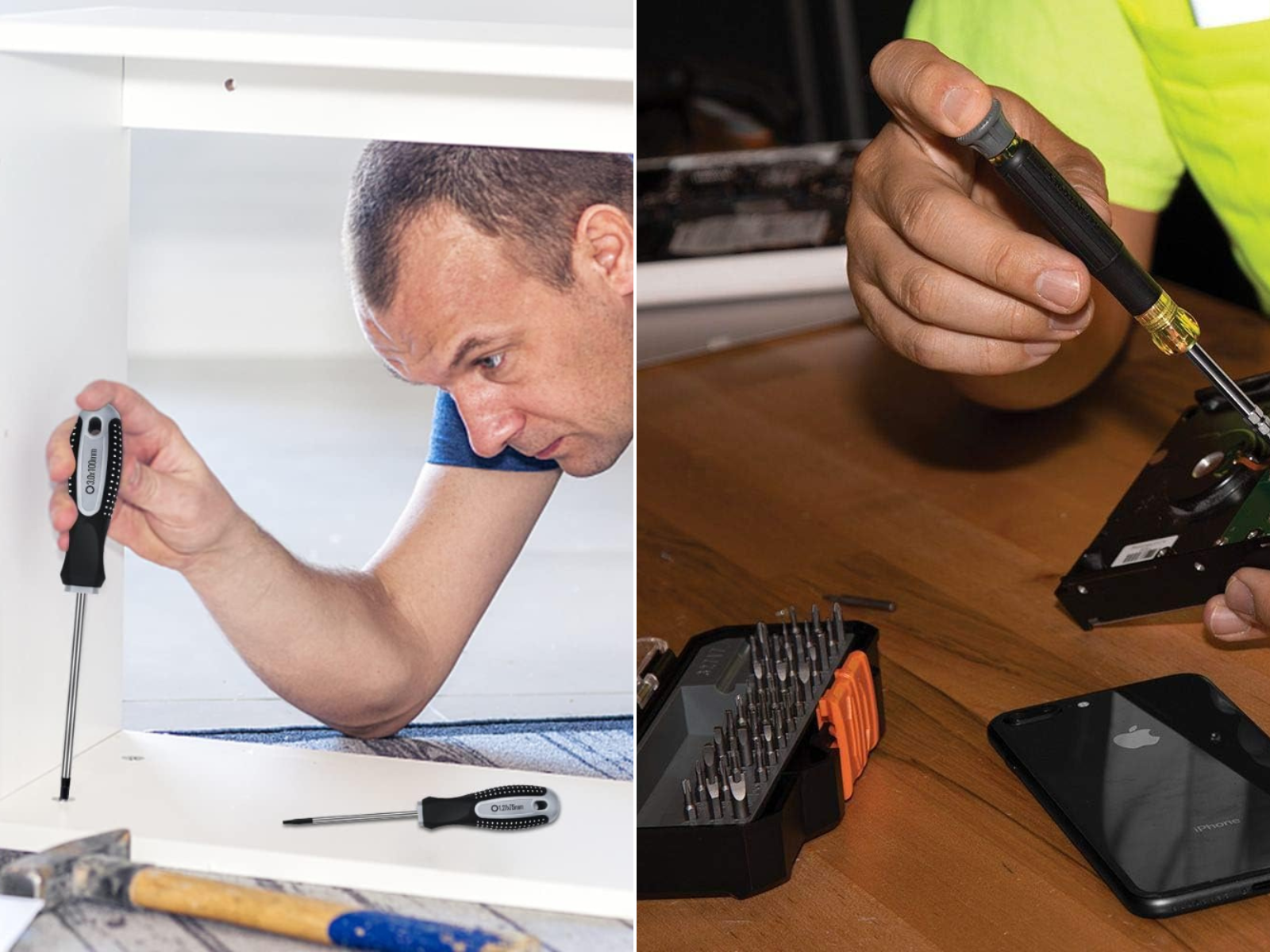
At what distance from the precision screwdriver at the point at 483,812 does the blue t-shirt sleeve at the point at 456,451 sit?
0.38 ft

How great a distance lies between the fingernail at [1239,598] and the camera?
584mm

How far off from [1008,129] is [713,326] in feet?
1.58

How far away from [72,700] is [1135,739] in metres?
0.39

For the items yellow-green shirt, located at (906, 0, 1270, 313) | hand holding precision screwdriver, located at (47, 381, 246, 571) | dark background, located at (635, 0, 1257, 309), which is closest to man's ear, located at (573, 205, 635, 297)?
hand holding precision screwdriver, located at (47, 381, 246, 571)

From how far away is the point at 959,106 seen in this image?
1.88 ft

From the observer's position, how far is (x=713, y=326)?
40.9 inches

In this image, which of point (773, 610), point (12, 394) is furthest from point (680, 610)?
point (12, 394)

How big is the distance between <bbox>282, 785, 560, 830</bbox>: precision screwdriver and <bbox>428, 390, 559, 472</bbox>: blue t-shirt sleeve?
116 millimetres

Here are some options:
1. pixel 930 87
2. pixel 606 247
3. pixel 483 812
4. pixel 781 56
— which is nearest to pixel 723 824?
pixel 483 812

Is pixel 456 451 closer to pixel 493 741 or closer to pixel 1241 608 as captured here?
pixel 493 741

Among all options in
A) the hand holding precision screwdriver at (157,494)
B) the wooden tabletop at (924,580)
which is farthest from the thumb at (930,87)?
the hand holding precision screwdriver at (157,494)

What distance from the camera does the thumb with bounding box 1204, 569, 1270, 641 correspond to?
22.7 inches

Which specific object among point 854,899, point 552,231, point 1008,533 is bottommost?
→ point 854,899

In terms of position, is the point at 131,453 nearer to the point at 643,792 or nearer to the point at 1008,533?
the point at 643,792
